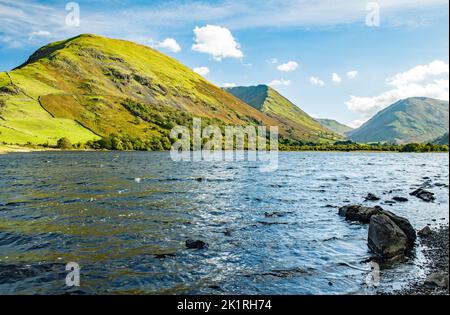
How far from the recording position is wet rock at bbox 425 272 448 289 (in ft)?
53.3

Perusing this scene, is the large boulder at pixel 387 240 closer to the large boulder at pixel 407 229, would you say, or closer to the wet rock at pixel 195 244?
the large boulder at pixel 407 229

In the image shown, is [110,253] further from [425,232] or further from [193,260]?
[425,232]

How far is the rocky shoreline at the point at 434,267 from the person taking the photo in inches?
638

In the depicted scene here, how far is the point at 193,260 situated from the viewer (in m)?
21.2

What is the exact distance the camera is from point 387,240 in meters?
22.8

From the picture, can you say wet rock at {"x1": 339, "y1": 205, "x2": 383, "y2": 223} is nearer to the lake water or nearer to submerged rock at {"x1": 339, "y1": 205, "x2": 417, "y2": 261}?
the lake water

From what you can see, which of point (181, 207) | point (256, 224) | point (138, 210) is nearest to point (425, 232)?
point (256, 224)

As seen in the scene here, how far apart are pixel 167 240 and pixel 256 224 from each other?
8.98m

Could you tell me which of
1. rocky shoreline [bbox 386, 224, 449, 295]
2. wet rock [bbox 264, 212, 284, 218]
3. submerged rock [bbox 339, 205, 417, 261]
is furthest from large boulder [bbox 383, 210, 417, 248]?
wet rock [bbox 264, 212, 284, 218]

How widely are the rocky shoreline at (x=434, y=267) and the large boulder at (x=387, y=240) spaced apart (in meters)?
1.54

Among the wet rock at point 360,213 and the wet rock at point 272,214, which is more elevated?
the wet rock at point 360,213

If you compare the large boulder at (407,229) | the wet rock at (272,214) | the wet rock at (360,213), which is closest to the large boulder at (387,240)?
Answer: the large boulder at (407,229)

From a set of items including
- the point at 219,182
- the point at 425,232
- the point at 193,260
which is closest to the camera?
the point at 193,260

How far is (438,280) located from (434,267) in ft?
10.9
